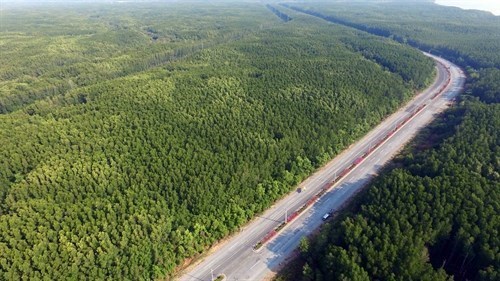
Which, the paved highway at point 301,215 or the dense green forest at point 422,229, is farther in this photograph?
the paved highway at point 301,215

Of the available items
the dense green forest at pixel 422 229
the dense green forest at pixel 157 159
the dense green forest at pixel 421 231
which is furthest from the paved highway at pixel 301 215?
the dense green forest at pixel 421 231

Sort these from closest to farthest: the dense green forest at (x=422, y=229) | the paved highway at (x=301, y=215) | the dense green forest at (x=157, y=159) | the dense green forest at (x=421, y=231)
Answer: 1. the dense green forest at (x=421, y=231)
2. the dense green forest at (x=422, y=229)
3. the dense green forest at (x=157, y=159)
4. the paved highway at (x=301, y=215)

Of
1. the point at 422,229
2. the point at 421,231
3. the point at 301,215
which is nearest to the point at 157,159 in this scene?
the point at 301,215

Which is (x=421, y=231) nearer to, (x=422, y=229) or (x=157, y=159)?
(x=422, y=229)

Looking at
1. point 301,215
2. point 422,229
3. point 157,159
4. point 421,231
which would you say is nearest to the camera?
point 421,231

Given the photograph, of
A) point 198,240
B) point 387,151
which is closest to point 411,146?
point 387,151

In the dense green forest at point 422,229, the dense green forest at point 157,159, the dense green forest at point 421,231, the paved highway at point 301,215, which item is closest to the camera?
the dense green forest at point 421,231

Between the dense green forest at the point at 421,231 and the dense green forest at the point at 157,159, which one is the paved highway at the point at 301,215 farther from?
the dense green forest at the point at 421,231

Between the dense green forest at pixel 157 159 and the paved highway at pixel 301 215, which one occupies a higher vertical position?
the dense green forest at pixel 157 159
